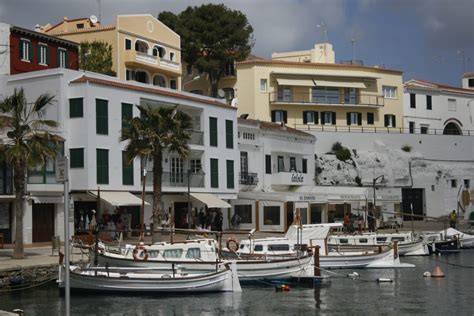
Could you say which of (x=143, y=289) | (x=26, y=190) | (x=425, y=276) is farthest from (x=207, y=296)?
(x=26, y=190)

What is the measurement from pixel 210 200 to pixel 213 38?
34.0 metres

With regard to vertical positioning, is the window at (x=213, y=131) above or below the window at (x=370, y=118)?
A: below

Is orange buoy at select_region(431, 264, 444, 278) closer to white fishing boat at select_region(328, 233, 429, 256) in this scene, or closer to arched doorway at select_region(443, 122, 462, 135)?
white fishing boat at select_region(328, 233, 429, 256)

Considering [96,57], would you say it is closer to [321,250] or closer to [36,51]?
[36,51]

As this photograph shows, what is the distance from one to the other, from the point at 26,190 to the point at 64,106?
6273 mm

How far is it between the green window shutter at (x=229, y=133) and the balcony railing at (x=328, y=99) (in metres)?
21.4

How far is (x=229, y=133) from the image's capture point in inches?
2419

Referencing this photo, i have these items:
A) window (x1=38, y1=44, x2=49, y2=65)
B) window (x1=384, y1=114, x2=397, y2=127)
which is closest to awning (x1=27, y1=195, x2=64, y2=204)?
window (x1=38, y1=44, x2=49, y2=65)

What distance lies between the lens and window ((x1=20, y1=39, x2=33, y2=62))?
57.6m

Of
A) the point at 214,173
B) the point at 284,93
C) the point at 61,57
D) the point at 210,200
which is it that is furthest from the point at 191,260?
the point at 284,93

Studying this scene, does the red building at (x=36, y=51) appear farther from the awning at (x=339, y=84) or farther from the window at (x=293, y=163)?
the awning at (x=339, y=84)

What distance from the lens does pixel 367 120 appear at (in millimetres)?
86688

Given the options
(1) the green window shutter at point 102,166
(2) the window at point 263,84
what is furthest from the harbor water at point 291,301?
(2) the window at point 263,84

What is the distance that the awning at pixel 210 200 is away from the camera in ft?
186
